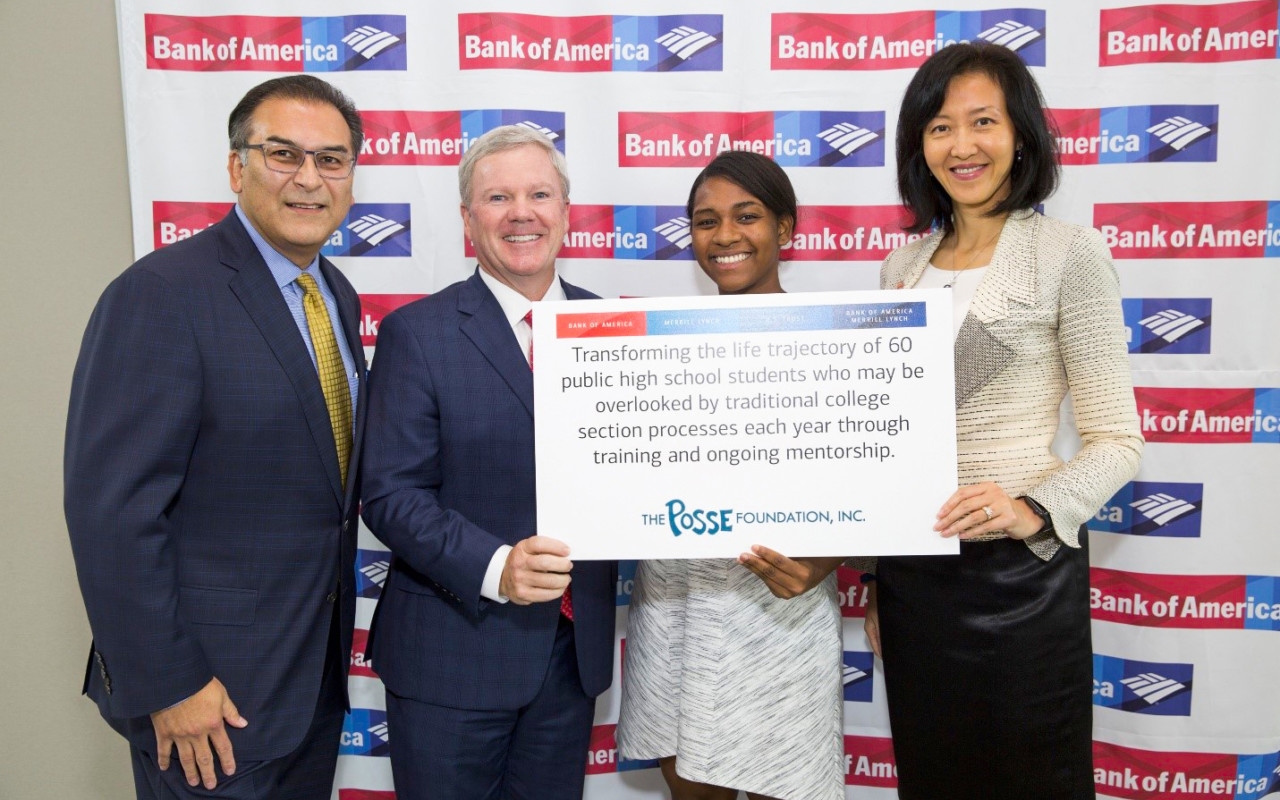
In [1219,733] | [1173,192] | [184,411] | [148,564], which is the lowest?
[1219,733]

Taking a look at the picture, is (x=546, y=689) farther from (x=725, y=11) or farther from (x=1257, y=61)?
(x=1257, y=61)

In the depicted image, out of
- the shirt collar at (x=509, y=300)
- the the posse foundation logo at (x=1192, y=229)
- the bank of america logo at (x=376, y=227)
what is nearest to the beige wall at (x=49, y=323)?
the bank of america logo at (x=376, y=227)

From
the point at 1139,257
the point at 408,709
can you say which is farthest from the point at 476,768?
the point at 1139,257

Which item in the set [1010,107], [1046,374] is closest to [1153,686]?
[1046,374]

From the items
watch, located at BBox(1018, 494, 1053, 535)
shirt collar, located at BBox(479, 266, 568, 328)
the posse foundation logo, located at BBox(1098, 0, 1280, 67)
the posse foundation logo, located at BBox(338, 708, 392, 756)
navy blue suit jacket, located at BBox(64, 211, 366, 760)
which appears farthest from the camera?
the posse foundation logo, located at BBox(338, 708, 392, 756)

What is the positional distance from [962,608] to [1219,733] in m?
1.65

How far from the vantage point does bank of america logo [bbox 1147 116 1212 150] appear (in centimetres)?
240

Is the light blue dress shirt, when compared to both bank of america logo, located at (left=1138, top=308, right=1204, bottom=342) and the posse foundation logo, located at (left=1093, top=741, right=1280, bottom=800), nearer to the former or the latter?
bank of america logo, located at (left=1138, top=308, right=1204, bottom=342)

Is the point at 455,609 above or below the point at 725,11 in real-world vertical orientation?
below

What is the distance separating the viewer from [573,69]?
2.49m

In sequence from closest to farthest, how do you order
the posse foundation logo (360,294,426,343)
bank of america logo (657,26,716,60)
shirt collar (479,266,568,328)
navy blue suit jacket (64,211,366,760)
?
navy blue suit jacket (64,211,366,760)
shirt collar (479,266,568,328)
bank of america logo (657,26,716,60)
the posse foundation logo (360,294,426,343)

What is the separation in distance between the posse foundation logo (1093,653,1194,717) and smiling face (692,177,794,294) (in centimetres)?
181

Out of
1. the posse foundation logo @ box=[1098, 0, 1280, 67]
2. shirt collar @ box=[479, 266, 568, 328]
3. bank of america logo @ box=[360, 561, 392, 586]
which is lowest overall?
bank of america logo @ box=[360, 561, 392, 586]

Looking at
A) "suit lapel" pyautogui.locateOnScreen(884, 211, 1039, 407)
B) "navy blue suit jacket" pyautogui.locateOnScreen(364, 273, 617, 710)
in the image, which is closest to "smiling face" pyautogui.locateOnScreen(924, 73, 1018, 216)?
"suit lapel" pyautogui.locateOnScreen(884, 211, 1039, 407)
